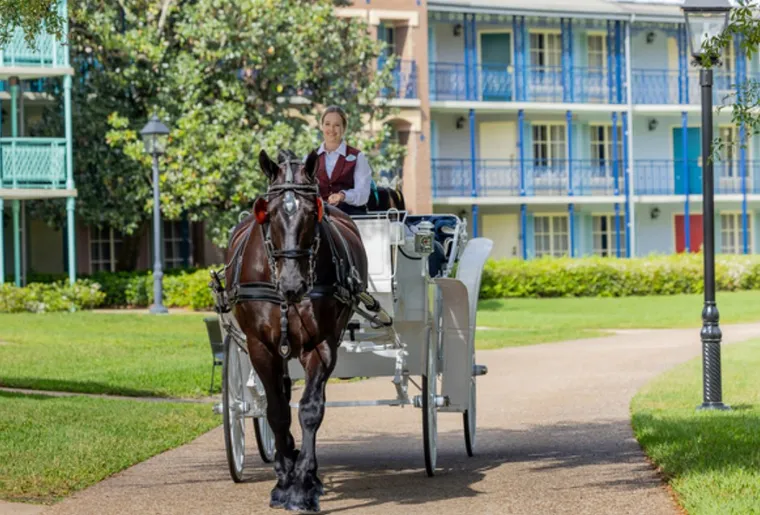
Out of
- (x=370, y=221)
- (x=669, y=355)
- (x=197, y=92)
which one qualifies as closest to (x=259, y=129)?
(x=197, y=92)

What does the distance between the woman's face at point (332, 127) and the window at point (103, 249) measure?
27539 millimetres

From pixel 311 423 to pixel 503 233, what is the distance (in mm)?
36390

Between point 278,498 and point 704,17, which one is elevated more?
point 704,17

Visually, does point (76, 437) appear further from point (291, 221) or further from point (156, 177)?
point (156, 177)

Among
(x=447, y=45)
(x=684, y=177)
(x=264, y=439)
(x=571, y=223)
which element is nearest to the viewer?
(x=264, y=439)

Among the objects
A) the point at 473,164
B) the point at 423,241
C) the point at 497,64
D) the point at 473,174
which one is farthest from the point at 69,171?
the point at 423,241

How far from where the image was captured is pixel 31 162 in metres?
30.8

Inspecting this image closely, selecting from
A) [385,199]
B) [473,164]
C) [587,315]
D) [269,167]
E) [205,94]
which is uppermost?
[205,94]

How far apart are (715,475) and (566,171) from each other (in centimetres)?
3604

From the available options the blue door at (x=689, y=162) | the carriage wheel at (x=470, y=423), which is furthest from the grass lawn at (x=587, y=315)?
the carriage wheel at (x=470, y=423)

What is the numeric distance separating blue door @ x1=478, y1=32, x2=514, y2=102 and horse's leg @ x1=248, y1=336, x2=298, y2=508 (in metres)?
35.8

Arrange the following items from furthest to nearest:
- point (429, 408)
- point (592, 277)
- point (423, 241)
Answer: point (592, 277) < point (423, 241) < point (429, 408)

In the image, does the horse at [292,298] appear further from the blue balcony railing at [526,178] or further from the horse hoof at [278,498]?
the blue balcony railing at [526,178]

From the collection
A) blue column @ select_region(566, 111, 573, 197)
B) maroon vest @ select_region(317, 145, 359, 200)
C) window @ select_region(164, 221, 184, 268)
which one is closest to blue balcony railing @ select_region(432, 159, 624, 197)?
blue column @ select_region(566, 111, 573, 197)
